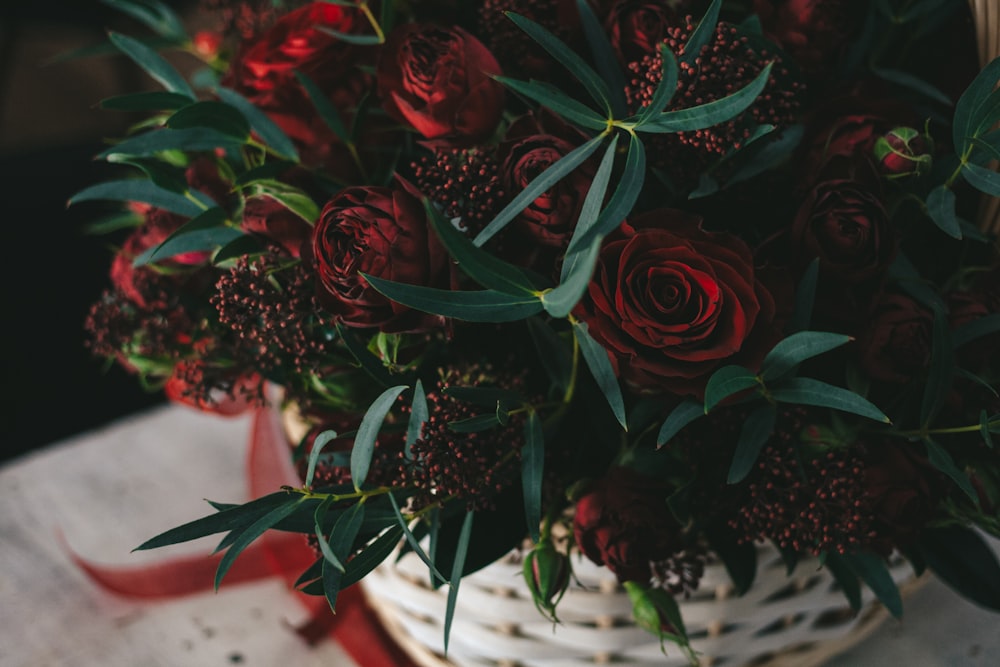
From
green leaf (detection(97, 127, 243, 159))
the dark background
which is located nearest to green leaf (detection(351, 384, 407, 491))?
green leaf (detection(97, 127, 243, 159))

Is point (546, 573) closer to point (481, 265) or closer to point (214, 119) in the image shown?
point (481, 265)

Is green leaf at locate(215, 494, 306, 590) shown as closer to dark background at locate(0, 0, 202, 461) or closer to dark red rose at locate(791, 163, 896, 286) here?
dark red rose at locate(791, 163, 896, 286)

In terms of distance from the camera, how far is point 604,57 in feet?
1.39

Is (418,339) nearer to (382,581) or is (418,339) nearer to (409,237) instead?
(409,237)

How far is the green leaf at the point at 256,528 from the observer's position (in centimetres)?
35

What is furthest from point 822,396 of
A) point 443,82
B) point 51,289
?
point 51,289

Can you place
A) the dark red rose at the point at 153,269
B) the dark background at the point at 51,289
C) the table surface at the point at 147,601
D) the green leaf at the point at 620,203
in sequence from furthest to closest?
the dark background at the point at 51,289, the table surface at the point at 147,601, the dark red rose at the point at 153,269, the green leaf at the point at 620,203

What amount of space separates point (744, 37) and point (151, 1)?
0.44 meters

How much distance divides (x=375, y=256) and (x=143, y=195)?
0.19 meters

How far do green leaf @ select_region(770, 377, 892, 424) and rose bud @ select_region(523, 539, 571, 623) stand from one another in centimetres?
15

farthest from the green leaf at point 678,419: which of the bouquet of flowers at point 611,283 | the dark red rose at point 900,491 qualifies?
the dark red rose at point 900,491

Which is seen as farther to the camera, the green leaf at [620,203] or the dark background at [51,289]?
the dark background at [51,289]

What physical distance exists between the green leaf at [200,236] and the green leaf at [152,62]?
0.26 feet

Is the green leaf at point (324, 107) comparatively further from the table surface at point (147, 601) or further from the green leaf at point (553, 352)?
the table surface at point (147, 601)
